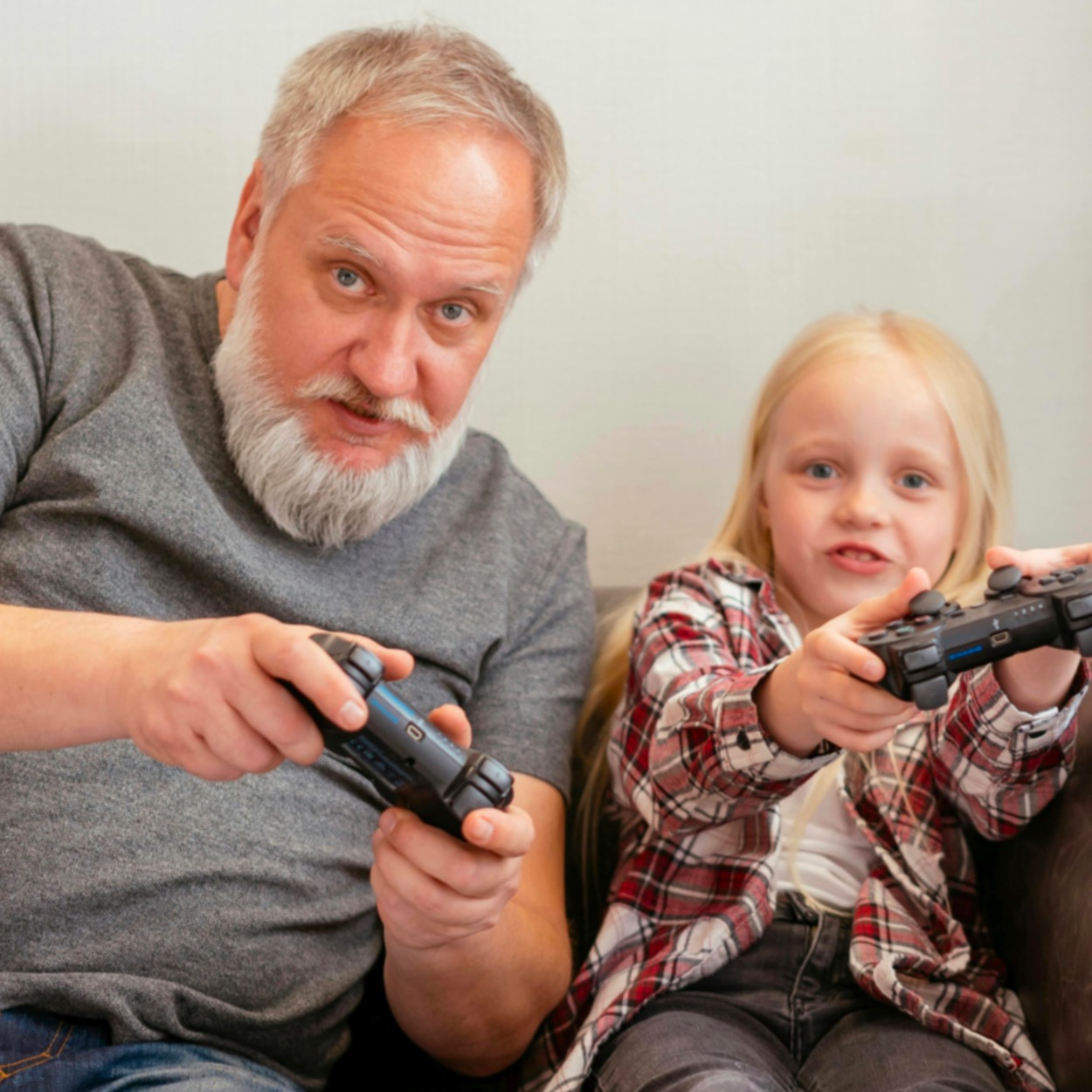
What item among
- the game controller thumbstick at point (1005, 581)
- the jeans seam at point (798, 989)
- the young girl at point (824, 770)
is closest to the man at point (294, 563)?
the young girl at point (824, 770)

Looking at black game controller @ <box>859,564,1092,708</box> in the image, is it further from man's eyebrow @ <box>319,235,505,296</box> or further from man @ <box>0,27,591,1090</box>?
man's eyebrow @ <box>319,235,505,296</box>

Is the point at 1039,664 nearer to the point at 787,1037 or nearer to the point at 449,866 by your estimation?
the point at 787,1037

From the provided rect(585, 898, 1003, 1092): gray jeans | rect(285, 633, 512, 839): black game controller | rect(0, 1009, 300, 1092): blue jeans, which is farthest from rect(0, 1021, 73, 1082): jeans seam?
rect(585, 898, 1003, 1092): gray jeans

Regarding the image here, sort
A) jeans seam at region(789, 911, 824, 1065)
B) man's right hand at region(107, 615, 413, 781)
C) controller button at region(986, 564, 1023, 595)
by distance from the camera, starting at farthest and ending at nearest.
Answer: jeans seam at region(789, 911, 824, 1065) → controller button at region(986, 564, 1023, 595) → man's right hand at region(107, 615, 413, 781)

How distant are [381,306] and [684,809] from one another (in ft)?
1.94

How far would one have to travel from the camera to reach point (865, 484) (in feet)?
4.73

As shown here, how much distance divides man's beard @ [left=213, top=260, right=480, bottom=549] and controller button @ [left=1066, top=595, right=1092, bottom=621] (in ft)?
2.19

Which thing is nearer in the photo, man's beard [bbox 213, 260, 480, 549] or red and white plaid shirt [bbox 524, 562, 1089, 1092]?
red and white plaid shirt [bbox 524, 562, 1089, 1092]

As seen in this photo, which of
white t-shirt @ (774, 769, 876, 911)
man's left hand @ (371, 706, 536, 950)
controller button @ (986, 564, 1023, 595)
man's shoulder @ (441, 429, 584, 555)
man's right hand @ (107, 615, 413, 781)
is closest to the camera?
man's right hand @ (107, 615, 413, 781)

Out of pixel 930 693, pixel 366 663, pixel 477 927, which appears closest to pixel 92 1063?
pixel 477 927

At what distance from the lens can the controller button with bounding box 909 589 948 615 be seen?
3.20ft

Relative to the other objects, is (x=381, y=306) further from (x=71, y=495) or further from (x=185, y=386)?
(x=71, y=495)

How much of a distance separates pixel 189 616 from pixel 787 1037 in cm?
72

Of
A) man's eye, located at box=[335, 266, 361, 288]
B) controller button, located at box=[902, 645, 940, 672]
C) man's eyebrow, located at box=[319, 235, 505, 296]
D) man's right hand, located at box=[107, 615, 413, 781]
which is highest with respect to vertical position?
man's eyebrow, located at box=[319, 235, 505, 296]
